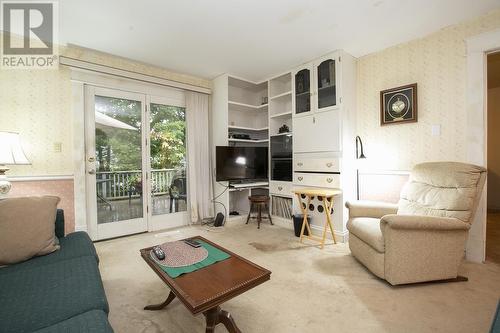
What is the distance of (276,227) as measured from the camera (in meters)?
3.67

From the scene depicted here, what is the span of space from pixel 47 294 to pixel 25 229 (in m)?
0.68

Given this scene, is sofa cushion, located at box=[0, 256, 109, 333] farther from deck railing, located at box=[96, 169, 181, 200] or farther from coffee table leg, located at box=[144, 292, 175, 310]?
deck railing, located at box=[96, 169, 181, 200]

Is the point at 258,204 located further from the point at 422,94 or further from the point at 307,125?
the point at 422,94

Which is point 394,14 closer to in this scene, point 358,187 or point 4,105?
point 358,187

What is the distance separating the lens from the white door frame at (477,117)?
7.62ft

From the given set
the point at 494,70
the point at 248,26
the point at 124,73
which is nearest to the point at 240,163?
the point at 248,26

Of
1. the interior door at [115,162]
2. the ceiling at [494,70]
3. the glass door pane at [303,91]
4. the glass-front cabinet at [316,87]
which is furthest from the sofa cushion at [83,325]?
the ceiling at [494,70]

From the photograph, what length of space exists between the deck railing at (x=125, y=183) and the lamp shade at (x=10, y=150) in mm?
963

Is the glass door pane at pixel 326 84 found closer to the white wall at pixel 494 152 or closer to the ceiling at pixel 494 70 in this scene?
the ceiling at pixel 494 70

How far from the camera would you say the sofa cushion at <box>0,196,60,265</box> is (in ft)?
4.76

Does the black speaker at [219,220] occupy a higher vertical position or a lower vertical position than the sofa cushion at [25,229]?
lower

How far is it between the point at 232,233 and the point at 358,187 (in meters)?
1.92

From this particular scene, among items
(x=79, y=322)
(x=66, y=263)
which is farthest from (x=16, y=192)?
(x=79, y=322)

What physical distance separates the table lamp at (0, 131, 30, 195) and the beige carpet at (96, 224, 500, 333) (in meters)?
1.13
